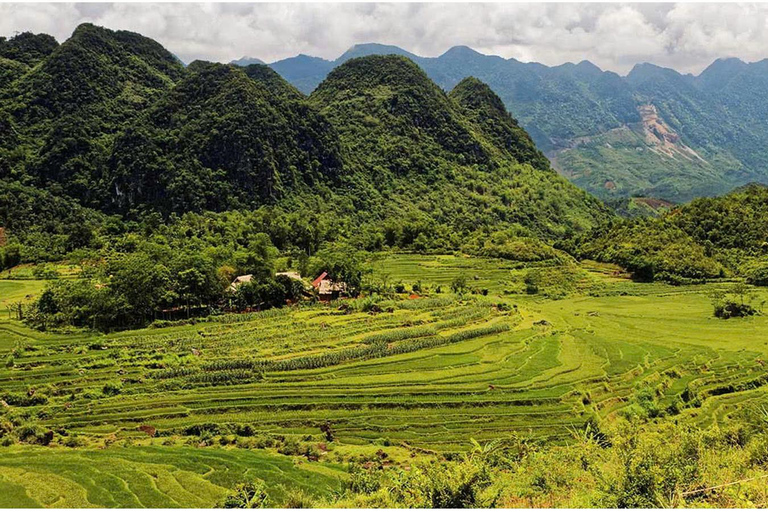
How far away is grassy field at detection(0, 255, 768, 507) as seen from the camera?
2734 cm

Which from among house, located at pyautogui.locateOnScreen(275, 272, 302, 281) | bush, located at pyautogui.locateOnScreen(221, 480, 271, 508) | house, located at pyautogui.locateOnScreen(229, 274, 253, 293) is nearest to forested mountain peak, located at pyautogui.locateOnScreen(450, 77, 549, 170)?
house, located at pyautogui.locateOnScreen(275, 272, 302, 281)

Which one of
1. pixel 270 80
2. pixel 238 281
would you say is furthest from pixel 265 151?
pixel 238 281

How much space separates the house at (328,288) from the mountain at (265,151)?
35044mm

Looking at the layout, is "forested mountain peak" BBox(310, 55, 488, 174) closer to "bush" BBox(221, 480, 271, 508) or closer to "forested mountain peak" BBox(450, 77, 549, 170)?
"forested mountain peak" BBox(450, 77, 549, 170)

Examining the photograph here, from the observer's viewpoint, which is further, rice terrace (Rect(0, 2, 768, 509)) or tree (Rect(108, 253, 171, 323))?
tree (Rect(108, 253, 171, 323))

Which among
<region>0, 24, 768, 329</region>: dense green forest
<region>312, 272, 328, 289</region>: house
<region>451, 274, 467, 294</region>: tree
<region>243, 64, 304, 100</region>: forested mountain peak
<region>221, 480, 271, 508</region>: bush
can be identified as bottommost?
<region>221, 480, 271, 508</region>: bush

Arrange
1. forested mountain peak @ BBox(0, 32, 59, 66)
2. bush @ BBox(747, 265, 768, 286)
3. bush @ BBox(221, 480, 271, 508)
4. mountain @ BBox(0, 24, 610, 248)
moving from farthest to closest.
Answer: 1. forested mountain peak @ BBox(0, 32, 59, 66)
2. mountain @ BBox(0, 24, 610, 248)
3. bush @ BBox(747, 265, 768, 286)
4. bush @ BBox(221, 480, 271, 508)

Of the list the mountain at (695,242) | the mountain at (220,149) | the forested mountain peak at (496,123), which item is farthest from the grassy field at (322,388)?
the forested mountain peak at (496,123)

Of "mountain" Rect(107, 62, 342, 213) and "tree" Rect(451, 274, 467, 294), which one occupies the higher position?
"mountain" Rect(107, 62, 342, 213)

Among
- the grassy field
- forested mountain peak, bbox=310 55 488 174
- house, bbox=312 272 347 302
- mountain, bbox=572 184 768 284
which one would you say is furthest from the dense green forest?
the grassy field

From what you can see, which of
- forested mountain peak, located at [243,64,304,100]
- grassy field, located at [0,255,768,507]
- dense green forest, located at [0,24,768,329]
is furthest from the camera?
forested mountain peak, located at [243,64,304,100]

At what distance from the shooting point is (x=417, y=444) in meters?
31.3

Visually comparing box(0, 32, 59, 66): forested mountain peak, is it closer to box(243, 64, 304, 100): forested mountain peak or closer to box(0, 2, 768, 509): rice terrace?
box(0, 2, 768, 509): rice terrace

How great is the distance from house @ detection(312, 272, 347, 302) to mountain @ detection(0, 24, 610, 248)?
35044 mm
